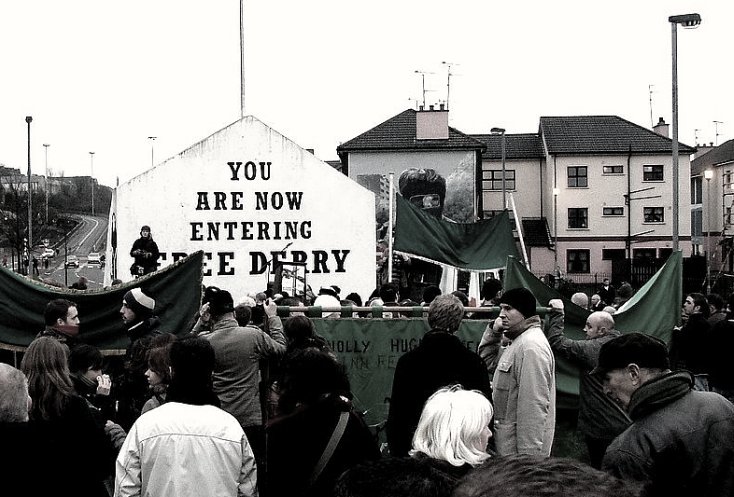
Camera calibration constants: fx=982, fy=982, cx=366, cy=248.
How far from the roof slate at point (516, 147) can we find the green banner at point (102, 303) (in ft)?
178

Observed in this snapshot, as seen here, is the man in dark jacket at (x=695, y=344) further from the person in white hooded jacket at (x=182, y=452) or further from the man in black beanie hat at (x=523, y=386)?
the person in white hooded jacket at (x=182, y=452)

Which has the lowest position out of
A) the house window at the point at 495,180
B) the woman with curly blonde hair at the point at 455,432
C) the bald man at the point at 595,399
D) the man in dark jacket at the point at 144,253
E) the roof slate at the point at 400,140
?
the bald man at the point at 595,399

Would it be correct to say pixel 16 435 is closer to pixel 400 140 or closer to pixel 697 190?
pixel 400 140

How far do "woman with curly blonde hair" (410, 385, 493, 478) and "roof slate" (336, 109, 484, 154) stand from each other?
53.6m

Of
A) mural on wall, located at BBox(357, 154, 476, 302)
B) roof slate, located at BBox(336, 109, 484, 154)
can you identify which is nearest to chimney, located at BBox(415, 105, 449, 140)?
roof slate, located at BBox(336, 109, 484, 154)

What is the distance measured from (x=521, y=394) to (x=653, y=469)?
244 cm

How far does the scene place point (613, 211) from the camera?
64.1 m

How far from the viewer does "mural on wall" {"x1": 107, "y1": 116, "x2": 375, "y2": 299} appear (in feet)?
74.1

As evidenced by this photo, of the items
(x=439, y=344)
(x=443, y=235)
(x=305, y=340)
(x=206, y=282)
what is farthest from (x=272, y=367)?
(x=206, y=282)

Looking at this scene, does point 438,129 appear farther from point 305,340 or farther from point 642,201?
point 305,340

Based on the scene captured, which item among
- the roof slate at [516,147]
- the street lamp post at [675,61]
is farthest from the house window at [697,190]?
the street lamp post at [675,61]

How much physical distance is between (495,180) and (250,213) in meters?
44.0

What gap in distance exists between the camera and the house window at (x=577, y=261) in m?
63.4

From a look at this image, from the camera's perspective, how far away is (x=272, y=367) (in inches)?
344
